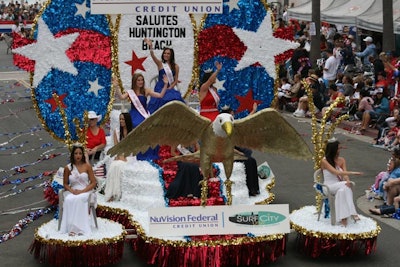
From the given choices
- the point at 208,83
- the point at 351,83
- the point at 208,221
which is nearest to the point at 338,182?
the point at 208,221

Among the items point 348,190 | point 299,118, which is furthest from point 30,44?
point 299,118

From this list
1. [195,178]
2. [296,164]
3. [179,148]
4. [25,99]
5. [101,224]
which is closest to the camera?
[101,224]

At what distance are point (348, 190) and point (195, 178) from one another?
6.68 ft

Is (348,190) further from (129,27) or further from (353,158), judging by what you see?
(353,158)

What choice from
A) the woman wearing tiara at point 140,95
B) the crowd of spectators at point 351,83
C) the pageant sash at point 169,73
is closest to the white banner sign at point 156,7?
the pageant sash at point 169,73

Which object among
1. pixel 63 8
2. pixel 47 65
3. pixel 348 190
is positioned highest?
pixel 63 8

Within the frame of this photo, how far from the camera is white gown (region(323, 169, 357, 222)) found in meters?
10.4

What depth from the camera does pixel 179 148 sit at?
40.2 ft

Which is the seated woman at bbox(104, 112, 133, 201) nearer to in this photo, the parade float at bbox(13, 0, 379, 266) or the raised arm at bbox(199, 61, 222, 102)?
the parade float at bbox(13, 0, 379, 266)

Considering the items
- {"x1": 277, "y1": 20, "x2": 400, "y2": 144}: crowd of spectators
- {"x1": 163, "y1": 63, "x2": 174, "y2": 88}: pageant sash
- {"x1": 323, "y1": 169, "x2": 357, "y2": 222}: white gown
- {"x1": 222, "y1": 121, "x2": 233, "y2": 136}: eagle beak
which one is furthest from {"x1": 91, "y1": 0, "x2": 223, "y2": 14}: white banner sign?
{"x1": 222, "y1": 121, "x2": 233, "y2": 136}: eagle beak

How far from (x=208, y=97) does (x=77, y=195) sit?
2.94m

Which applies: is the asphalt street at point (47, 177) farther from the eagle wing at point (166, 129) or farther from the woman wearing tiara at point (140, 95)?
the woman wearing tiara at point (140, 95)

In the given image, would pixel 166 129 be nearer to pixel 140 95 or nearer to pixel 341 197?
pixel 341 197

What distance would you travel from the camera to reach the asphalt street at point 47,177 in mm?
10461
